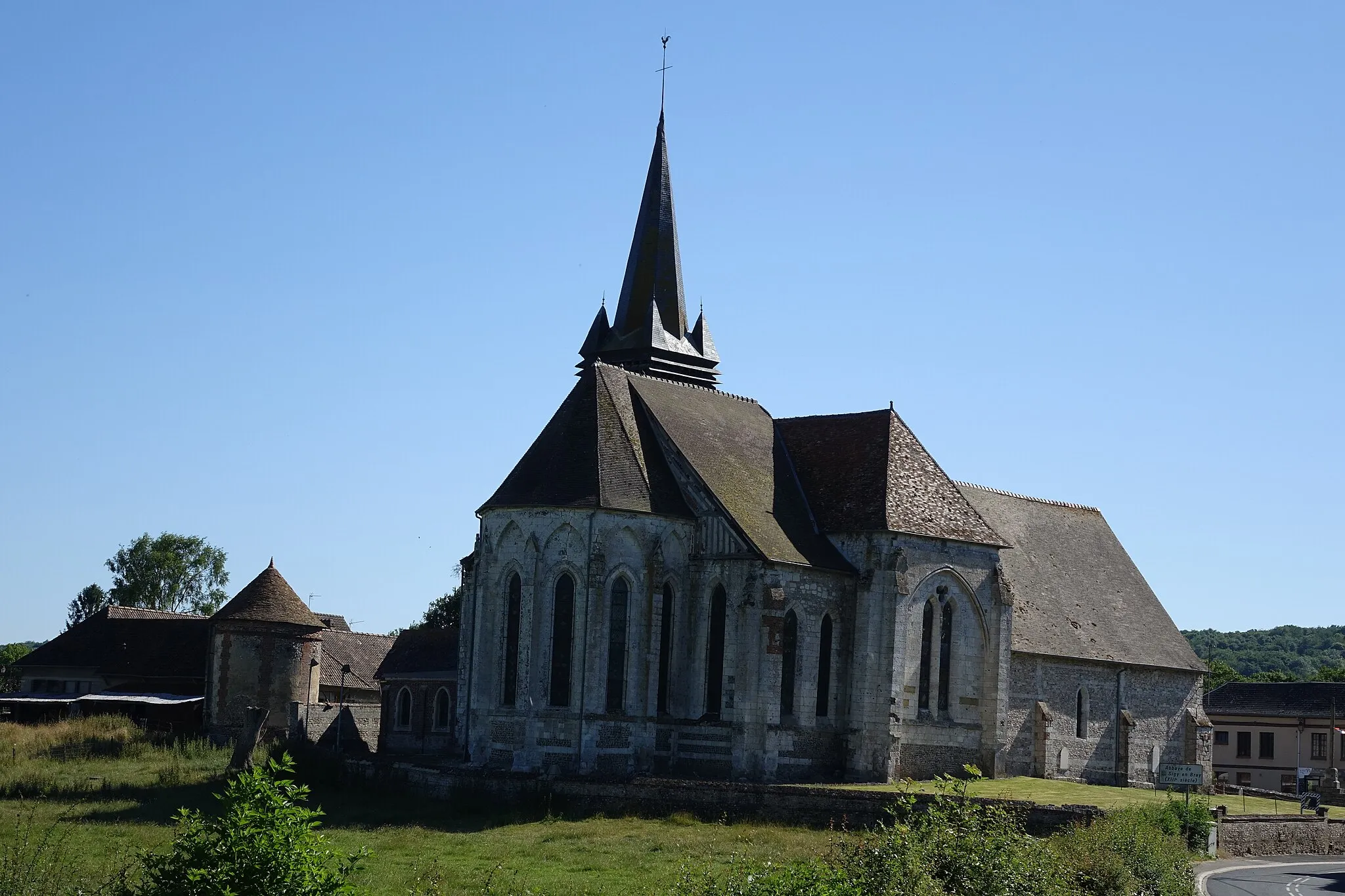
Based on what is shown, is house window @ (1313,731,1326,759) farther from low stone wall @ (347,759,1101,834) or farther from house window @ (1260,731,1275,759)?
low stone wall @ (347,759,1101,834)

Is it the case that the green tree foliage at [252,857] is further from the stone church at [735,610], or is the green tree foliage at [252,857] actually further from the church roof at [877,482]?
the church roof at [877,482]

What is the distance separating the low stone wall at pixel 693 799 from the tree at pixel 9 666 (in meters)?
36.2

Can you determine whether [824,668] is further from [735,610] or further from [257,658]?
[257,658]

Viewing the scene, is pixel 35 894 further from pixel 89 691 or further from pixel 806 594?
pixel 89 691

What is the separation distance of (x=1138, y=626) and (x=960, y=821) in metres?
38.0

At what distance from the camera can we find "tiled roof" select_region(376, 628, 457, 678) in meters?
60.1

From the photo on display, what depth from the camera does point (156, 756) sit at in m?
50.2

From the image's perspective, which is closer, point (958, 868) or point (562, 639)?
point (958, 868)

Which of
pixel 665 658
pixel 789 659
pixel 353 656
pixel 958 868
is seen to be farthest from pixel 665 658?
pixel 353 656

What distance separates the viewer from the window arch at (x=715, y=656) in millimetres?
43625

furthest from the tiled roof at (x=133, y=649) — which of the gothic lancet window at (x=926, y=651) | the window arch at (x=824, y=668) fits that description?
the gothic lancet window at (x=926, y=651)

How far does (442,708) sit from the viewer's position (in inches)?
2324

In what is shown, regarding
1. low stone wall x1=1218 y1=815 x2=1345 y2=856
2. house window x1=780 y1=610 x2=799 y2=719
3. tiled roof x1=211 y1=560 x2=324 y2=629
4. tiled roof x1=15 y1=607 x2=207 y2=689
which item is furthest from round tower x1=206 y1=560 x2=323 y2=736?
low stone wall x1=1218 y1=815 x2=1345 y2=856

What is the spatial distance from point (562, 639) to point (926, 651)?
10872 mm
